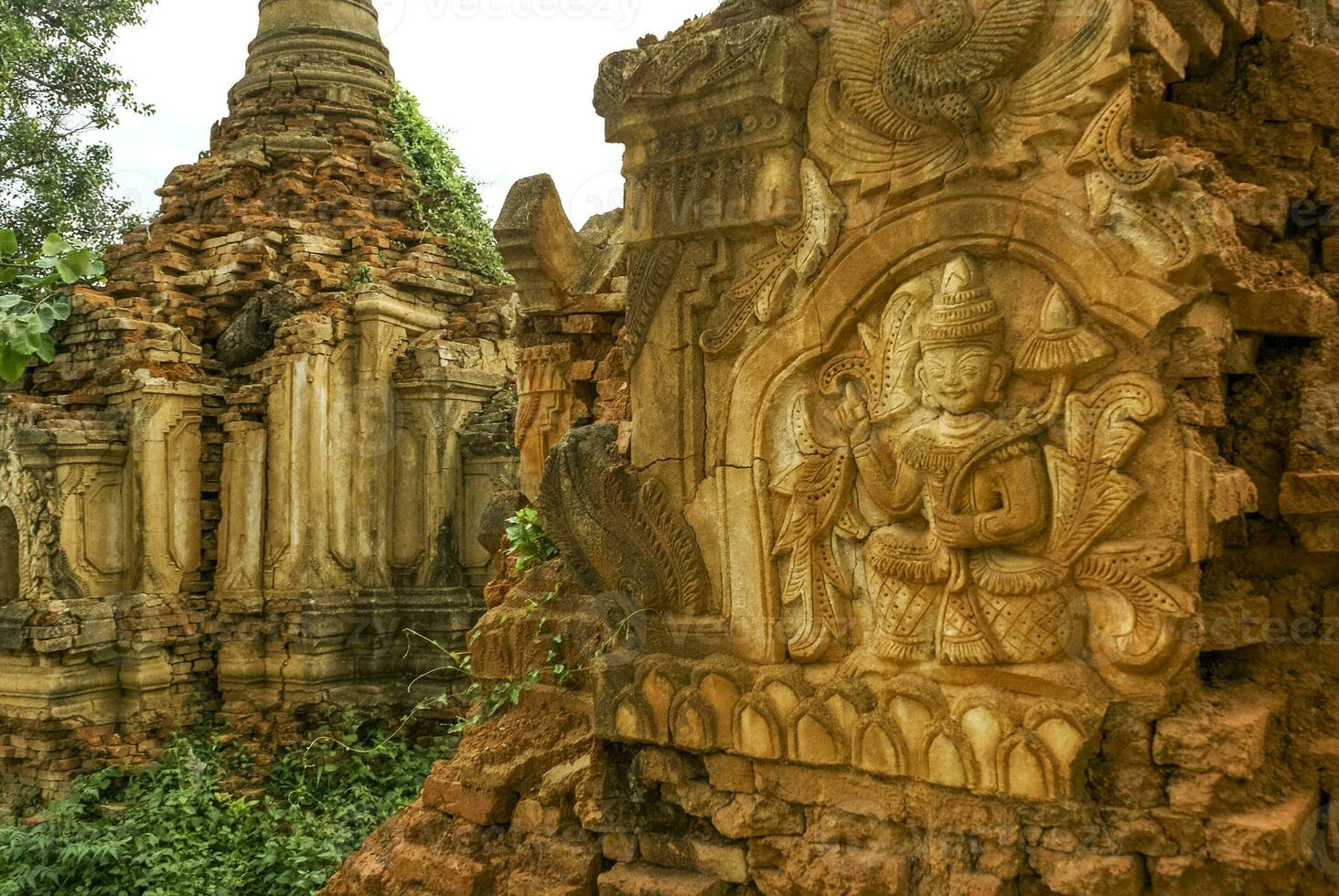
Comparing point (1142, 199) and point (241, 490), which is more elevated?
point (1142, 199)

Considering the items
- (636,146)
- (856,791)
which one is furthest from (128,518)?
(856,791)

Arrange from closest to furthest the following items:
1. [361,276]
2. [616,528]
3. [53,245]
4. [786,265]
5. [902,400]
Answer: [53,245]
[902,400]
[786,265]
[616,528]
[361,276]

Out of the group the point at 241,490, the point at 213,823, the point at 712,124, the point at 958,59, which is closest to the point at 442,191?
the point at 241,490

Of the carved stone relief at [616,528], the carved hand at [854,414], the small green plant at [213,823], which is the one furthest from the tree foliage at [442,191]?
the carved hand at [854,414]

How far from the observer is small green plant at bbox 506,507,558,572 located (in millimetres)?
5582

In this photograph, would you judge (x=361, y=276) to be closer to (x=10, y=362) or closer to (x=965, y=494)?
(x=10, y=362)

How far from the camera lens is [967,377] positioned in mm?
3648

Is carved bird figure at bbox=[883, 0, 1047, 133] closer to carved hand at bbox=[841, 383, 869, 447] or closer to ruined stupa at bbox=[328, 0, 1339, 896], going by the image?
ruined stupa at bbox=[328, 0, 1339, 896]

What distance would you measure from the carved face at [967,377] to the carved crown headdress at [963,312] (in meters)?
0.03

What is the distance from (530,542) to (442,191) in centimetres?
876

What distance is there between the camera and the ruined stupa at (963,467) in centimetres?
342

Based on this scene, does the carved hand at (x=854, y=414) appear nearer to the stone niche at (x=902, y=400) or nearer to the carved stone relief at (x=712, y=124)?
the stone niche at (x=902, y=400)

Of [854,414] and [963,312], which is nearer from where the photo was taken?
[963,312]

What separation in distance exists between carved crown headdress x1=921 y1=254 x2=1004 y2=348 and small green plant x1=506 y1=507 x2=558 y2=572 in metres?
2.44
